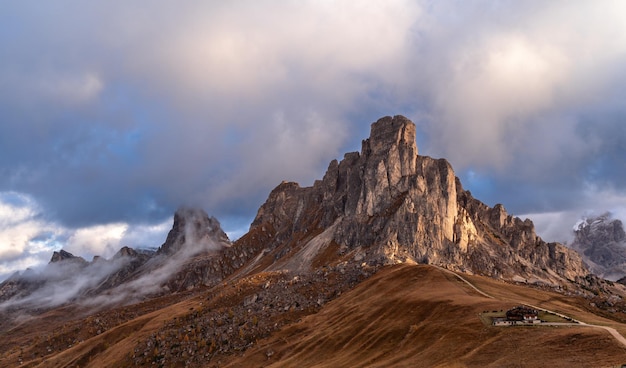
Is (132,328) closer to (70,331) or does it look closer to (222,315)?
(222,315)

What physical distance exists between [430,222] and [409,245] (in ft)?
58.5

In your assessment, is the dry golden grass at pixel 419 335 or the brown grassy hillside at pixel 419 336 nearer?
the brown grassy hillside at pixel 419 336

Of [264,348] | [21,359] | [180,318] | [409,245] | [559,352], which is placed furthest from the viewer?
[409,245]

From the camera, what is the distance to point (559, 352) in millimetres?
Answer: 52281

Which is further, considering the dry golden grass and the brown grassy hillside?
the dry golden grass

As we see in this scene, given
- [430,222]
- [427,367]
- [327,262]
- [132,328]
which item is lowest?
[427,367]

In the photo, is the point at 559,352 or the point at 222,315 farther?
the point at 222,315

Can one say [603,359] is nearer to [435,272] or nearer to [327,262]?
[435,272]

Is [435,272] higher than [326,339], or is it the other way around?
[435,272]

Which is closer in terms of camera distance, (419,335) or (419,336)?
(419,336)

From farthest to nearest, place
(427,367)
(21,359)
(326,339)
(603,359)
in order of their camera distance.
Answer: (21,359) < (326,339) < (427,367) < (603,359)

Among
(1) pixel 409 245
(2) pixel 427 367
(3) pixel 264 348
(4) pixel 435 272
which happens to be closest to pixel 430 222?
(1) pixel 409 245

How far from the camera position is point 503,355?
5556 centimetres

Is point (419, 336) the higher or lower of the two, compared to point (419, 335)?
lower
